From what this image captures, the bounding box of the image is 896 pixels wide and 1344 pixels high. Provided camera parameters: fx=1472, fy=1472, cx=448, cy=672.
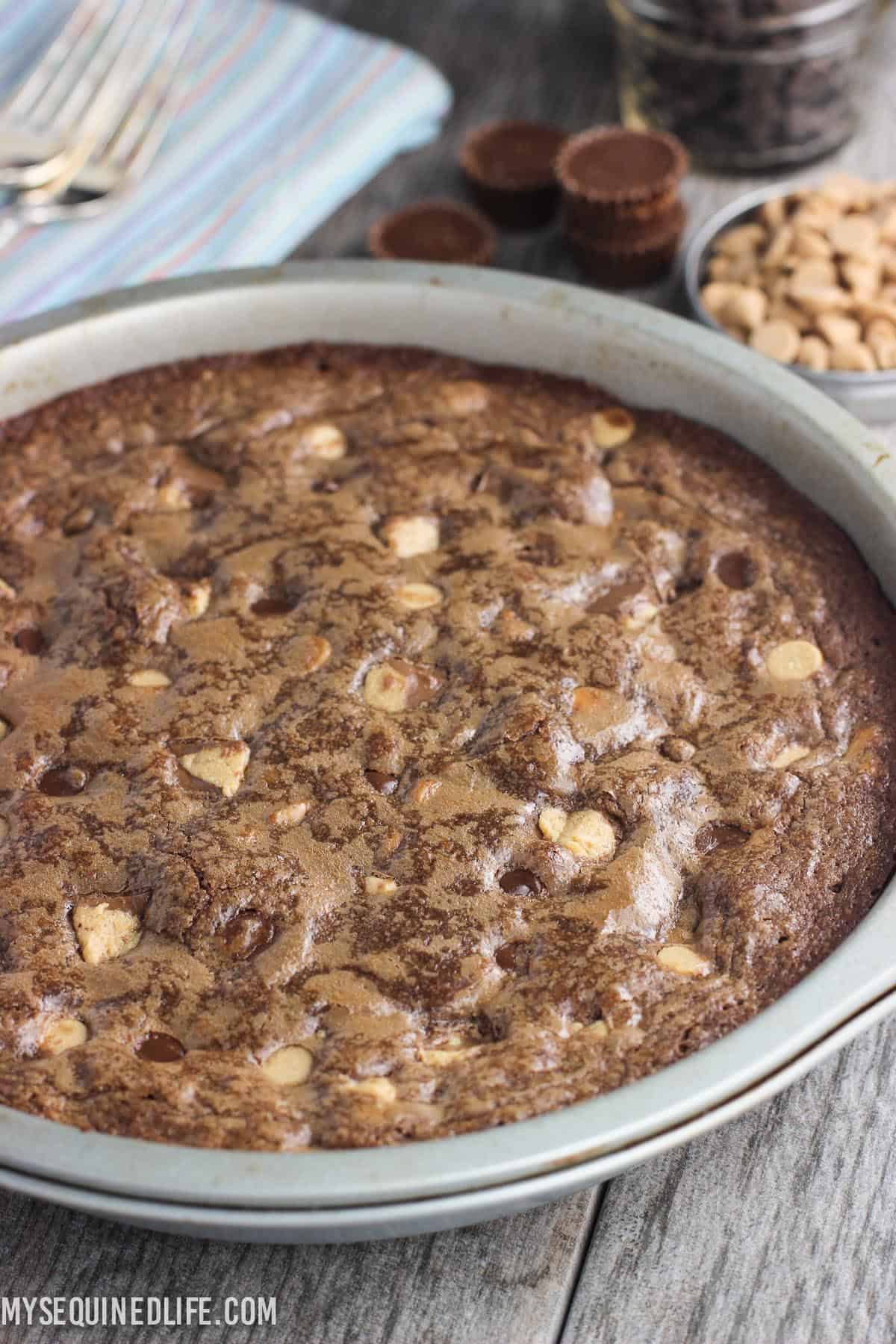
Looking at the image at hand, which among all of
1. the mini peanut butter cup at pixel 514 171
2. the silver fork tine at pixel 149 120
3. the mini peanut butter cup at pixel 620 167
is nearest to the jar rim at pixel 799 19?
the mini peanut butter cup at pixel 620 167

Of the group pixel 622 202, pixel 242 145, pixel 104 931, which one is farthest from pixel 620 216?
pixel 104 931

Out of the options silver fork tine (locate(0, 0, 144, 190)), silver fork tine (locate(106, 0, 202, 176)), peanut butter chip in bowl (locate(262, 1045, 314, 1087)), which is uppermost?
silver fork tine (locate(0, 0, 144, 190))

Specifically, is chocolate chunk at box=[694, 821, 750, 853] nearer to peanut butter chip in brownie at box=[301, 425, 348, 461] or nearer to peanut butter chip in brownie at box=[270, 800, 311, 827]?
peanut butter chip in brownie at box=[270, 800, 311, 827]

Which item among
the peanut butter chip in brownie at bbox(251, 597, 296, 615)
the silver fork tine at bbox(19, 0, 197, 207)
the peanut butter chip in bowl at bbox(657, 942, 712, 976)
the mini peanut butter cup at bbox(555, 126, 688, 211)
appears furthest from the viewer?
the silver fork tine at bbox(19, 0, 197, 207)

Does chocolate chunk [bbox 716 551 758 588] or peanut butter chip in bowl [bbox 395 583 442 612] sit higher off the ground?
peanut butter chip in bowl [bbox 395 583 442 612]

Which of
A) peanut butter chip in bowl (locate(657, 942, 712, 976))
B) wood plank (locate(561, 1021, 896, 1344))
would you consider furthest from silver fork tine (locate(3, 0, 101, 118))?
wood plank (locate(561, 1021, 896, 1344))
